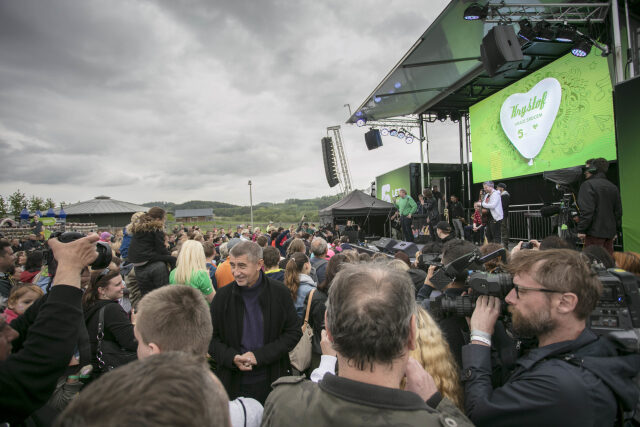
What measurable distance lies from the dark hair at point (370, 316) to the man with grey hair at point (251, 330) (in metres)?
1.62

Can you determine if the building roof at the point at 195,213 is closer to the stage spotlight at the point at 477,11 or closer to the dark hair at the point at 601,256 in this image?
the stage spotlight at the point at 477,11

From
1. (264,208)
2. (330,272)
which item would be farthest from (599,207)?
(264,208)

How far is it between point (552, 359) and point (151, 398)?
152cm

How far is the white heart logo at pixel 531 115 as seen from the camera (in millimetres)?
8852

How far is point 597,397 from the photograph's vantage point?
4.03ft

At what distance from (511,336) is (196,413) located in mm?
1822

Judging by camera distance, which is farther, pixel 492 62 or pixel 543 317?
pixel 492 62

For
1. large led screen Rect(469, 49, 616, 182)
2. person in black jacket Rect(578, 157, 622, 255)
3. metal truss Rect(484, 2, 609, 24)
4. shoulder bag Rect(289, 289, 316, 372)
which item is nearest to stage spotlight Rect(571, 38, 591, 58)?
metal truss Rect(484, 2, 609, 24)

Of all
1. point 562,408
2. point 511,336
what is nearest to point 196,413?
point 562,408

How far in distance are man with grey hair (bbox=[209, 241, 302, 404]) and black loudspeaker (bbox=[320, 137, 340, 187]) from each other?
16742mm

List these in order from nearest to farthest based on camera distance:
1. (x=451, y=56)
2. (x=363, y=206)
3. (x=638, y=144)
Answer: (x=638, y=144) → (x=451, y=56) → (x=363, y=206)

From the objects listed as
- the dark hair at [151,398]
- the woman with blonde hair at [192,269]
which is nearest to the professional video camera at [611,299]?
the dark hair at [151,398]

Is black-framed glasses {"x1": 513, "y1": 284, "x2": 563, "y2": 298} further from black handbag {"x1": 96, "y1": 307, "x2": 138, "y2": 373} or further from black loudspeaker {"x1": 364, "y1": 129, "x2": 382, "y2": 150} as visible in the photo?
black loudspeaker {"x1": 364, "y1": 129, "x2": 382, "y2": 150}

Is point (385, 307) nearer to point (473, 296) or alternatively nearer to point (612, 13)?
point (473, 296)
